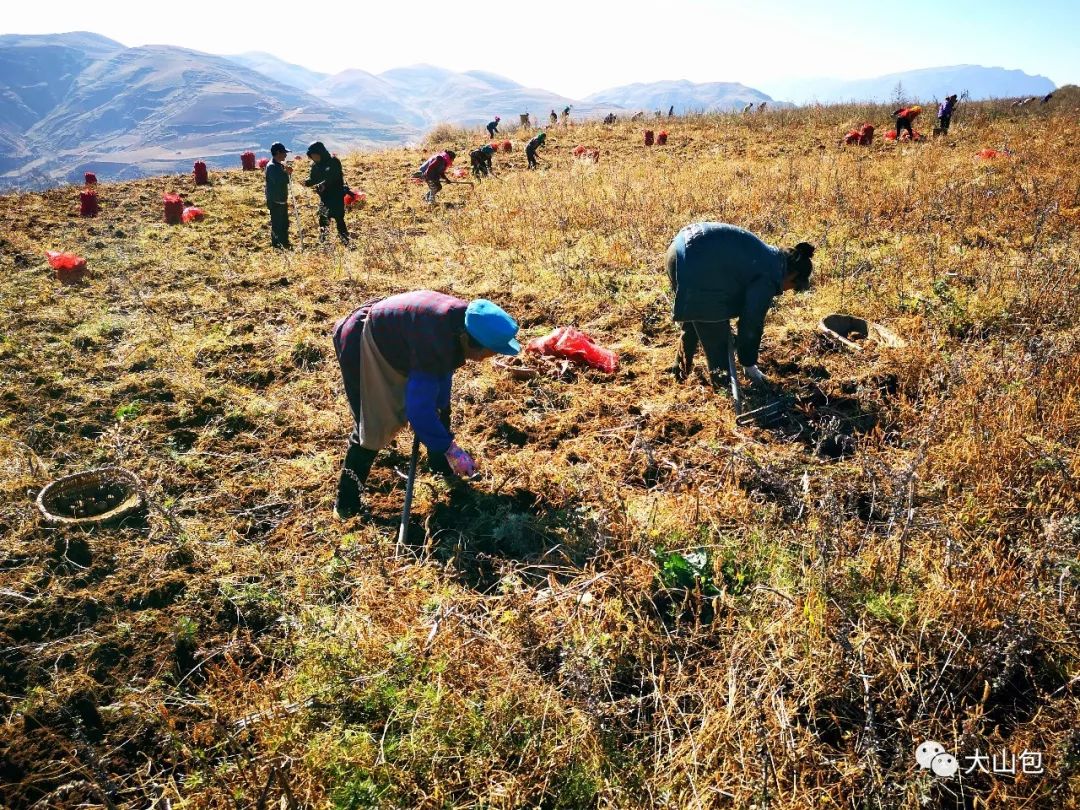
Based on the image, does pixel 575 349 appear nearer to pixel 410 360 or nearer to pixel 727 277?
pixel 727 277

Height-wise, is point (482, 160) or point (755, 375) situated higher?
point (482, 160)

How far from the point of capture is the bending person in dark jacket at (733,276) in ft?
12.3

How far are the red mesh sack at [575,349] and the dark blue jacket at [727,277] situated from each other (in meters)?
0.82

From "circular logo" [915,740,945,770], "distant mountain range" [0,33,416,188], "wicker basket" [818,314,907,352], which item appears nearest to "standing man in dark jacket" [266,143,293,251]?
"wicker basket" [818,314,907,352]

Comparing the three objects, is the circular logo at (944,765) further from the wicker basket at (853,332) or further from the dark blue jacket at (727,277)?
the wicker basket at (853,332)

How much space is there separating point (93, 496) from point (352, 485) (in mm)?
1744

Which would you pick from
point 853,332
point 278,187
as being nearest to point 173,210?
point 278,187

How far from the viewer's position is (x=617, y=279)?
6160mm

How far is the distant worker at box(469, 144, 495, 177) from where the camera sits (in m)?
12.2

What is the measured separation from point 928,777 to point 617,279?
5.16 meters

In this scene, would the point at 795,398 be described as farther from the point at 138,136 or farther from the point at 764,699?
the point at 138,136

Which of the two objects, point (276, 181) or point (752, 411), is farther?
point (276, 181)

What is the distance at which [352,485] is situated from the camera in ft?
10.4

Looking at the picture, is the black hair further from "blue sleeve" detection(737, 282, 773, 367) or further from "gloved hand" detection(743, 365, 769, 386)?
"gloved hand" detection(743, 365, 769, 386)
